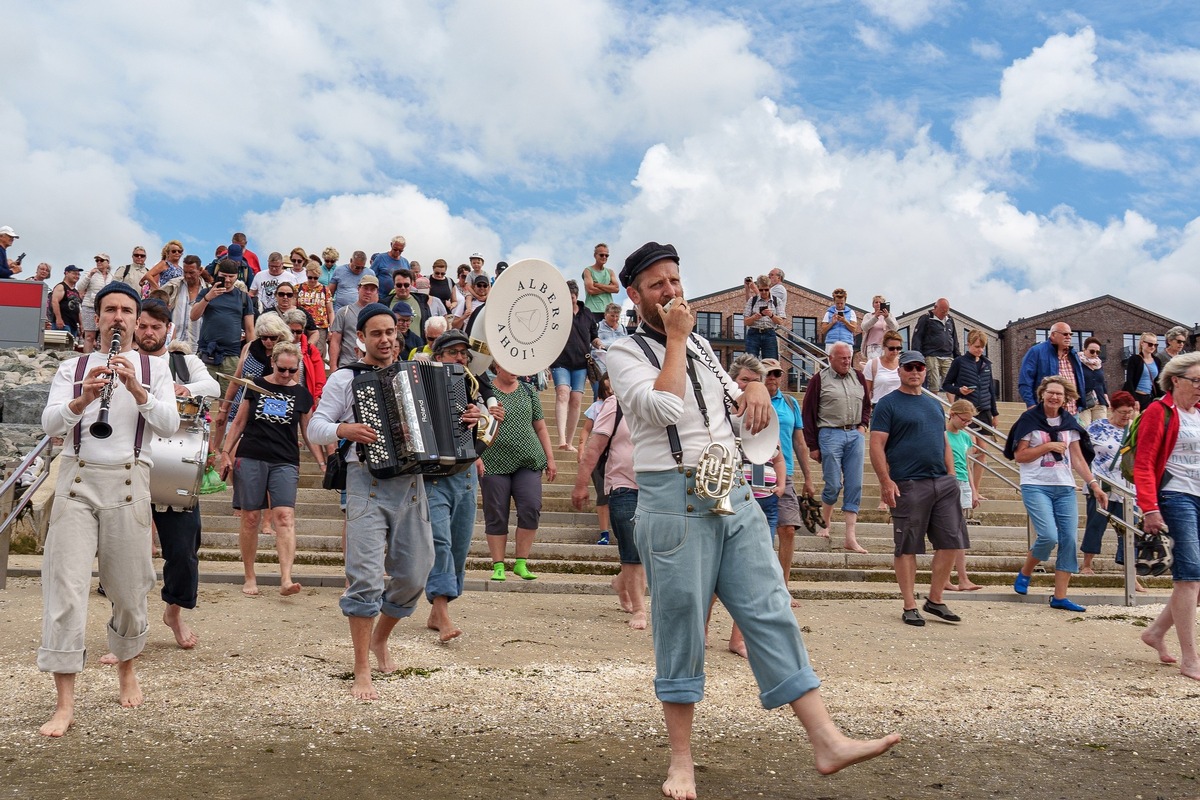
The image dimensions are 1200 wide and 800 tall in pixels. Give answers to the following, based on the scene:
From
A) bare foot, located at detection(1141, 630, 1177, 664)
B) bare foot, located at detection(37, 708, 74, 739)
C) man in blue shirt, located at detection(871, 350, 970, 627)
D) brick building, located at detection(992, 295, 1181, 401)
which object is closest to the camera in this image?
bare foot, located at detection(37, 708, 74, 739)

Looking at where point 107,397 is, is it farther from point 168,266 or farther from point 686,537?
point 168,266

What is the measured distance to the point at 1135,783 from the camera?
414 centimetres

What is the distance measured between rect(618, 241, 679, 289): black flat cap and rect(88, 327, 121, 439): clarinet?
2349 millimetres

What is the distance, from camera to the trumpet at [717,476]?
3744 millimetres

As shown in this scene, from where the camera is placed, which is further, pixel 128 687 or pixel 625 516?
pixel 625 516

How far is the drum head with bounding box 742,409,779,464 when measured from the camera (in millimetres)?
4055

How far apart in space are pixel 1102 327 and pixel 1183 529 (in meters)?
58.3

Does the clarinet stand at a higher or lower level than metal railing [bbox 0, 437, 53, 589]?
higher

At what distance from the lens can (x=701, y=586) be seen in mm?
3824

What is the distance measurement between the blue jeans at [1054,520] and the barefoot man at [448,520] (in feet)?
16.3

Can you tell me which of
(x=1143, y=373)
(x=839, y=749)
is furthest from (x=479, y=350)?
(x=1143, y=373)

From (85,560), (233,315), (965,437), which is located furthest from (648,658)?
(233,315)

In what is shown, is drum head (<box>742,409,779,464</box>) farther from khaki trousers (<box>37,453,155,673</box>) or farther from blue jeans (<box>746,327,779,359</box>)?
blue jeans (<box>746,327,779,359</box>)

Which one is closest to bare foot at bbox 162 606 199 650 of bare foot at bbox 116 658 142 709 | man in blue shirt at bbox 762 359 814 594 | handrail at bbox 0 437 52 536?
bare foot at bbox 116 658 142 709
